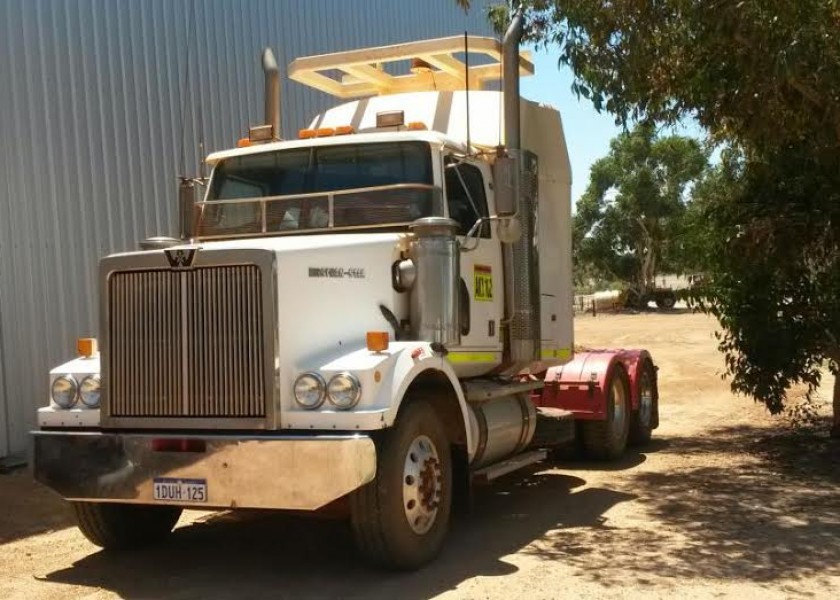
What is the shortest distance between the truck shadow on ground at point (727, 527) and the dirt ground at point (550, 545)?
1cm

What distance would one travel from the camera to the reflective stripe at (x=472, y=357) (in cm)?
698

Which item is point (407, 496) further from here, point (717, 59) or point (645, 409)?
point (645, 409)

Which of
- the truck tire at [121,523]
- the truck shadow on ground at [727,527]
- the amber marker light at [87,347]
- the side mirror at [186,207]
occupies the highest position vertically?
the side mirror at [186,207]

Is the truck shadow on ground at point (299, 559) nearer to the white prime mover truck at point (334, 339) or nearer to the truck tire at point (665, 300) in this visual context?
the white prime mover truck at point (334, 339)

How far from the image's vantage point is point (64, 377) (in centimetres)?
611

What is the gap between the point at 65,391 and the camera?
20.0ft

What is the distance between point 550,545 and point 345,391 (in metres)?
2.21

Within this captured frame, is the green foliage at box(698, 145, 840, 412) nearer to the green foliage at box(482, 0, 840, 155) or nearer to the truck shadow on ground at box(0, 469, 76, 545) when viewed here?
the green foliage at box(482, 0, 840, 155)

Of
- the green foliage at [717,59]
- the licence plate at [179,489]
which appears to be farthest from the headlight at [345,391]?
the green foliage at [717,59]

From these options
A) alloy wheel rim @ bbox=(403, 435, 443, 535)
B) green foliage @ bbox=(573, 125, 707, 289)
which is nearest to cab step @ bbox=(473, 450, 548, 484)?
alloy wheel rim @ bbox=(403, 435, 443, 535)

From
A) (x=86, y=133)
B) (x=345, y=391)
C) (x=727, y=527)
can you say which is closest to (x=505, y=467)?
(x=727, y=527)

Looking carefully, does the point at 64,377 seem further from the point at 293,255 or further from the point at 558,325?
the point at 558,325

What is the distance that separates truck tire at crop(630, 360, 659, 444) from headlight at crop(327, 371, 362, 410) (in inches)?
244

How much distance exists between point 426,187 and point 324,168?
84cm
